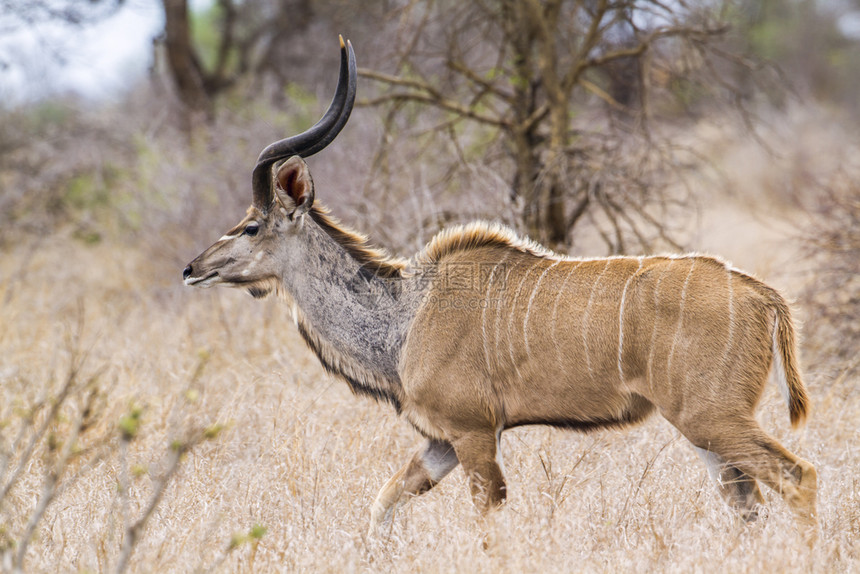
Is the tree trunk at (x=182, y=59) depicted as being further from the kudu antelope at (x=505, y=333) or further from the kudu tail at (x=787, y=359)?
the kudu tail at (x=787, y=359)

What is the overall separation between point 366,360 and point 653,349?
1.17 meters

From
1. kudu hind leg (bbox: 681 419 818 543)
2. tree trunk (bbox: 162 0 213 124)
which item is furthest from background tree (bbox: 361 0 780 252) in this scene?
tree trunk (bbox: 162 0 213 124)

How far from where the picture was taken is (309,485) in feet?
11.9

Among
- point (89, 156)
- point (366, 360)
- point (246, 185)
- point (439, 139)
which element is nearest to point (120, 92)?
point (89, 156)

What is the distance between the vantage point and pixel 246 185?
809 cm

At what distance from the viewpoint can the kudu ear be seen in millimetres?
3594

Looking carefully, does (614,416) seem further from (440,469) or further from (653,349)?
(440,469)

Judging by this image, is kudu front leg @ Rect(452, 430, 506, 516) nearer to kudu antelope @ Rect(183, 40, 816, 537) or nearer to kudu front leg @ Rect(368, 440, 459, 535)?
kudu antelope @ Rect(183, 40, 816, 537)

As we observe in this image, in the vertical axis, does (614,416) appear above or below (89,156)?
below

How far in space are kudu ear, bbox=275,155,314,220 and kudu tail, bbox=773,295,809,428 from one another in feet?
6.04

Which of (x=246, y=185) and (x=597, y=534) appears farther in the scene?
(x=246, y=185)

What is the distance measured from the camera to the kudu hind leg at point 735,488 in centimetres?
329

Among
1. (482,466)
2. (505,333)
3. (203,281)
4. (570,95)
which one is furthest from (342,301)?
(570,95)

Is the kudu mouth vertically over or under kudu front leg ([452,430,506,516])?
over
